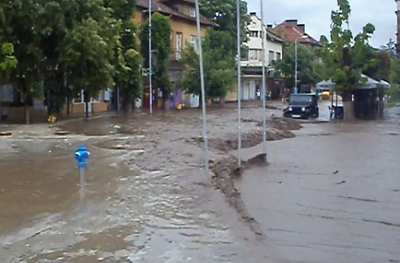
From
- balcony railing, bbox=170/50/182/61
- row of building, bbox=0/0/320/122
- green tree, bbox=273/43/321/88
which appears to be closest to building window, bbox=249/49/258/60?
row of building, bbox=0/0/320/122

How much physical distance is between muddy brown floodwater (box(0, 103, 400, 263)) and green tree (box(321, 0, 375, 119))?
1553 cm

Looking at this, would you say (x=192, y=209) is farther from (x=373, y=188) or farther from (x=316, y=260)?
(x=373, y=188)

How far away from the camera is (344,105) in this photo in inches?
1618

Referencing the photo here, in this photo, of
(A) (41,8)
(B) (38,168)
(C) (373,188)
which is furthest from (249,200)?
(A) (41,8)

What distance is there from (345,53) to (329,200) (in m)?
27.5

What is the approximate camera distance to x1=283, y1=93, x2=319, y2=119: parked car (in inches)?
1702

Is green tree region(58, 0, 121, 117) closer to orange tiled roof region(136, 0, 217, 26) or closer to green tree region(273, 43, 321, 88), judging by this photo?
orange tiled roof region(136, 0, 217, 26)

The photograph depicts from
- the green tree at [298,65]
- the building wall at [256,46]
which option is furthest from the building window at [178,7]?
the building wall at [256,46]

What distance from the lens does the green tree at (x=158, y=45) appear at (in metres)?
45.5

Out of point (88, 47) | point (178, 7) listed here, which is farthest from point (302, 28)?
point (88, 47)

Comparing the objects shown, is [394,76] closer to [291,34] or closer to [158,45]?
[158,45]

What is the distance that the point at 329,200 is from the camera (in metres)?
13.8

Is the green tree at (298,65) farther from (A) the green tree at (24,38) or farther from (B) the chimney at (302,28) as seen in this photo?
(A) the green tree at (24,38)

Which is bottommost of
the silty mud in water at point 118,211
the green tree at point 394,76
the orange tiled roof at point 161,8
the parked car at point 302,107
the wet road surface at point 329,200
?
the wet road surface at point 329,200
